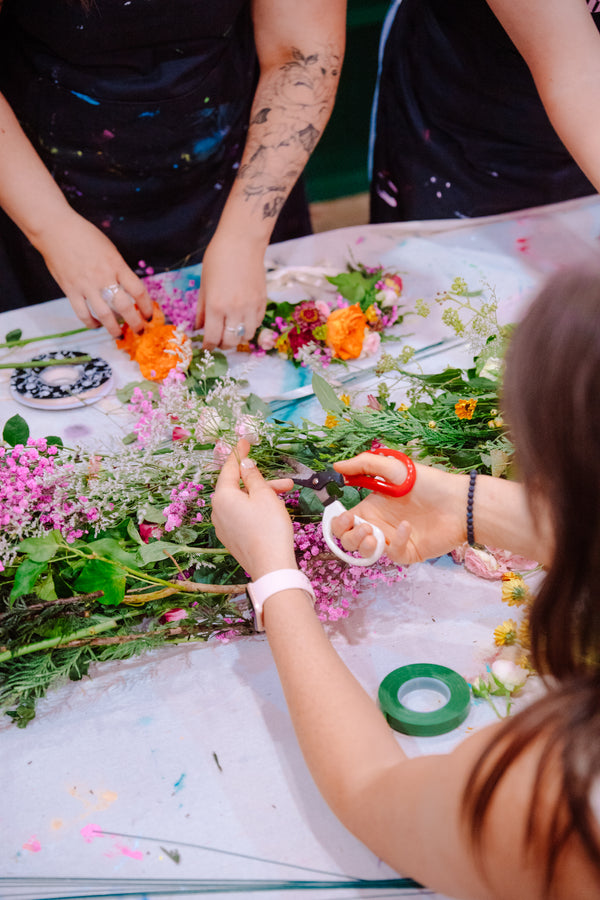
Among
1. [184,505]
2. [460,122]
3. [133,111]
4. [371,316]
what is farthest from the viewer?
[460,122]

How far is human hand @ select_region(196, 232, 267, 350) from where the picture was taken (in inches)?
56.1

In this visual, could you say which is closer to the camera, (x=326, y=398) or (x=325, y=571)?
(x=325, y=571)

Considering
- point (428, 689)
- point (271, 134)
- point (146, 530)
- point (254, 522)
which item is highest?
point (271, 134)

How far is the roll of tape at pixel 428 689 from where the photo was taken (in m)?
0.90

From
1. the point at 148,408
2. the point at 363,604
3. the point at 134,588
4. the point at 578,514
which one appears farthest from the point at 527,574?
the point at 148,408

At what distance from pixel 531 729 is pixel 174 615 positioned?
588 millimetres

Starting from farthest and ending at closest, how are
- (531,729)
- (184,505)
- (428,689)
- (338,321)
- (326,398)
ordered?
(338,321)
(326,398)
(184,505)
(428,689)
(531,729)

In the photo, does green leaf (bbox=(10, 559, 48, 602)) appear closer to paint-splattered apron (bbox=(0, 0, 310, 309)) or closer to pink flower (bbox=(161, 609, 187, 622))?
pink flower (bbox=(161, 609, 187, 622))

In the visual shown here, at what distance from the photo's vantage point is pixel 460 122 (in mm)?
1935

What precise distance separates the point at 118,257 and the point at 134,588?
72 centimetres

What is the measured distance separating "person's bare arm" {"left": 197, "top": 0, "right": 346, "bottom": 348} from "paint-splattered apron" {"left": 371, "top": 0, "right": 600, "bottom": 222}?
394 millimetres

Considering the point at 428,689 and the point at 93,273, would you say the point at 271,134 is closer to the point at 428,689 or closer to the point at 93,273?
the point at 93,273

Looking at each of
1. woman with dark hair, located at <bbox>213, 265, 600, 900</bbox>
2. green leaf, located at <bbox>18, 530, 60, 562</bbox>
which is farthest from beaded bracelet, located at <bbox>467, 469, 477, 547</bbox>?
green leaf, located at <bbox>18, 530, 60, 562</bbox>

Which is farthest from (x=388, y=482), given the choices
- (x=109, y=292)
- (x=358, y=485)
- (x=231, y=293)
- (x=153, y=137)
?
(x=153, y=137)
